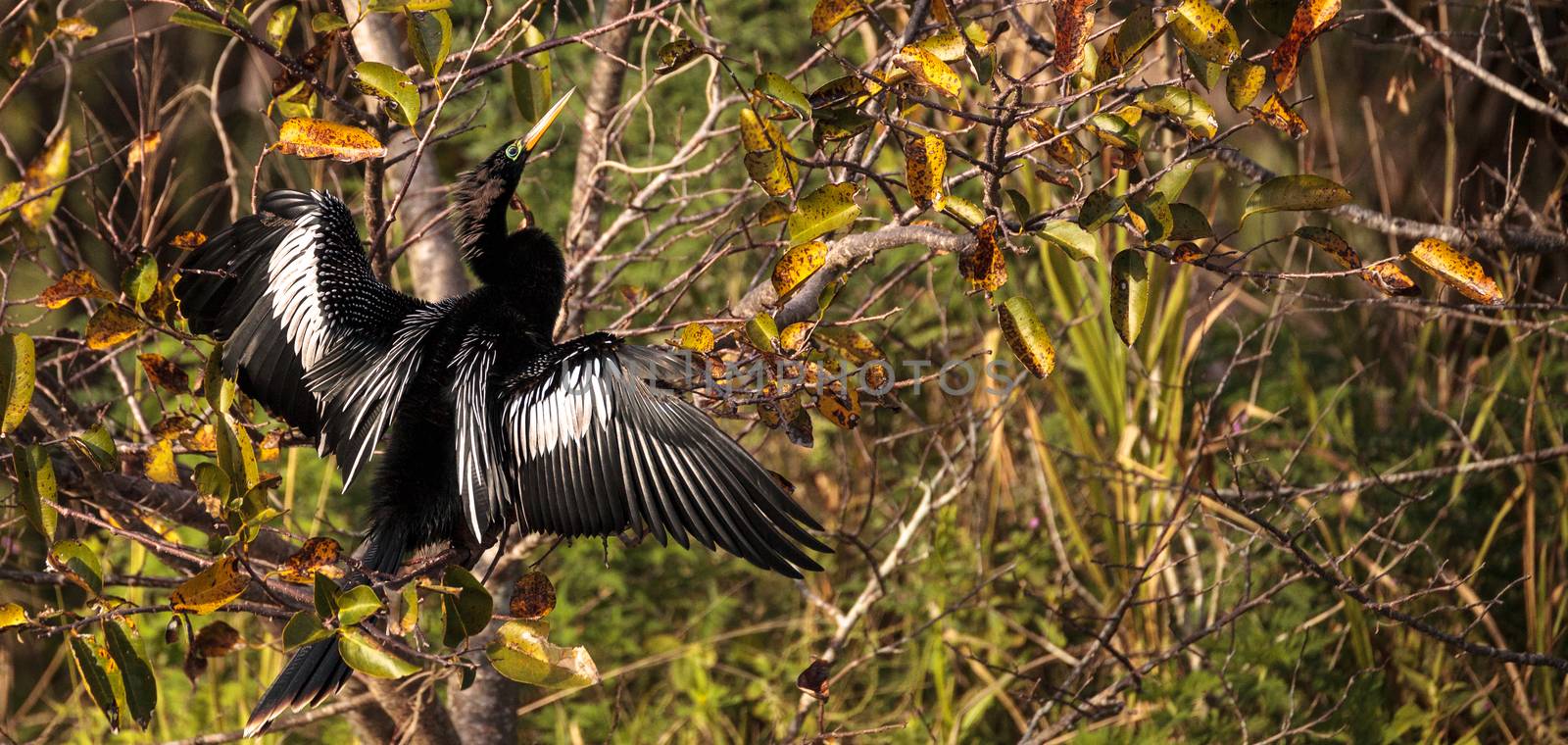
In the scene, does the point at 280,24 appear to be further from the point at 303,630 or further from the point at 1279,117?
the point at 1279,117

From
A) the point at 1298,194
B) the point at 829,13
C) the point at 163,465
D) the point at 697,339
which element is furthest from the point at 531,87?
the point at 1298,194

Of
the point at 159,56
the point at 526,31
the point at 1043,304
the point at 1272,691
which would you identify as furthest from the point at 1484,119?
the point at 159,56

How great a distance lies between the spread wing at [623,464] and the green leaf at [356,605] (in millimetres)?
342

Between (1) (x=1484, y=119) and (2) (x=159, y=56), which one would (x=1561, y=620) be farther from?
(2) (x=159, y=56)

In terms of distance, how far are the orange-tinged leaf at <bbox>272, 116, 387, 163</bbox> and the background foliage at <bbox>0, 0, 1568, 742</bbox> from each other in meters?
0.01

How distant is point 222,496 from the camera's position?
180 centimetres

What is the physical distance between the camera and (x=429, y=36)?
2.08 metres

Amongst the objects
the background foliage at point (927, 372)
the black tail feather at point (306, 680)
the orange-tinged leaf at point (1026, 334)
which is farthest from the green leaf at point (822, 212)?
the black tail feather at point (306, 680)

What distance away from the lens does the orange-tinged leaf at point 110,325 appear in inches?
81.7

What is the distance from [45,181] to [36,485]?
2.39 ft

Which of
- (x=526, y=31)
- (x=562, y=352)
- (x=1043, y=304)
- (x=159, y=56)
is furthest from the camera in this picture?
(x=1043, y=304)

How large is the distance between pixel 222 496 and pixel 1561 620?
344 centimetres

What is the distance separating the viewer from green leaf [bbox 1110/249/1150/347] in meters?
1.84

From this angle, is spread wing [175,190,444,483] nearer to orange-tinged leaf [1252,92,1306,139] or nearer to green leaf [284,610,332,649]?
green leaf [284,610,332,649]
